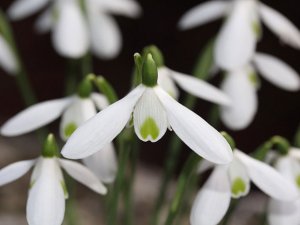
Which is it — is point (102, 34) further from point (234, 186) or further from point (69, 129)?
point (234, 186)

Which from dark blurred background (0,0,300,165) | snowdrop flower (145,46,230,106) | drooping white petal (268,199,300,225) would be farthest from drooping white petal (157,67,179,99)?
dark blurred background (0,0,300,165)

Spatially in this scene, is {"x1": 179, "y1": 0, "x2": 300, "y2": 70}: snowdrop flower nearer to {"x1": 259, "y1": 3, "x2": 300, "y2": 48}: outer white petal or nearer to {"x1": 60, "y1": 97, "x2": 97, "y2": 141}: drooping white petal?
{"x1": 259, "y1": 3, "x2": 300, "y2": 48}: outer white petal

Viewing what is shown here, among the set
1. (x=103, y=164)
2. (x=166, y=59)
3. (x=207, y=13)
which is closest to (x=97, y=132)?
(x=103, y=164)

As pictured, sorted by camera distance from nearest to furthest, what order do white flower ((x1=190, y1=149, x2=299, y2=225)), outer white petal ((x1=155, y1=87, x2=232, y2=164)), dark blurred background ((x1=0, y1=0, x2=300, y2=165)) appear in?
1. outer white petal ((x1=155, y1=87, x2=232, y2=164))
2. white flower ((x1=190, y1=149, x2=299, y2=225))
3. dark blurred background ((x1=0, y1=0, x2=300, y2=165))

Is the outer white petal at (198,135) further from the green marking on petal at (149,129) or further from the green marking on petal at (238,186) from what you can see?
the green marking on petal at (238,186)

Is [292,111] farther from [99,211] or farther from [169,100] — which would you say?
[169,100]

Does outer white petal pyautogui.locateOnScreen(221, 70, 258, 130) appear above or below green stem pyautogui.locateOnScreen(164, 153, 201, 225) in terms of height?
below
